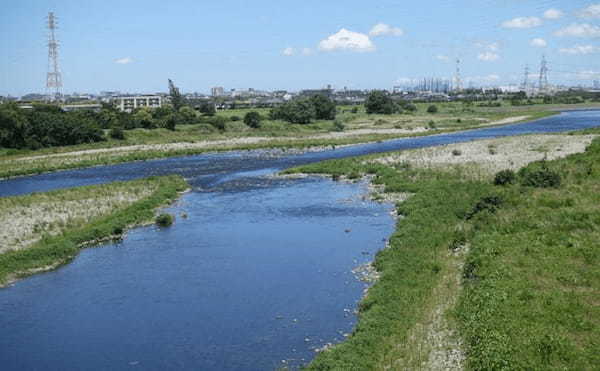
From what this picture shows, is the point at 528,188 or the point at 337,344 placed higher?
the point at 528,188

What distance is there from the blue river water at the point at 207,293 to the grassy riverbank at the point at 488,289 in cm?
154

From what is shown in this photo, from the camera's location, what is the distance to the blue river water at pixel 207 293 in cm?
1602

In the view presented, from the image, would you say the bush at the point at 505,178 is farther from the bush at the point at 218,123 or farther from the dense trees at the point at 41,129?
the bush at the point at 218,123

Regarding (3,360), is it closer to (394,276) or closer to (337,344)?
(337,344)

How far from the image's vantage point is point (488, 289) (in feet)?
55.8

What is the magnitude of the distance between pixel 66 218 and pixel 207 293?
13681 mm

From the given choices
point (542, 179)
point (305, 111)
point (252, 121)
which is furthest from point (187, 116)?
point (542, 179)

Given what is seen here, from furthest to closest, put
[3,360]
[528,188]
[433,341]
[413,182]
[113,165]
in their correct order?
[113,165], [413,182], [528,188], [3,360], [433,341]

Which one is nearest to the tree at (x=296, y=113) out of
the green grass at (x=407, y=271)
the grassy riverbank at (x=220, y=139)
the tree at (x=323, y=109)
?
the grassy riverbank at (x=220, y=139)

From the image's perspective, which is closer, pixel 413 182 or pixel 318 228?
pixel 318 228

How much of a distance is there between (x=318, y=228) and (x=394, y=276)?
10.2 metres

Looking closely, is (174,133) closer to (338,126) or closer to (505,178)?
(338,126)

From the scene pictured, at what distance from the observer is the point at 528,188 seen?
31.1 m

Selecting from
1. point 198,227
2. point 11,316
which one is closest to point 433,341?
point 11,316
